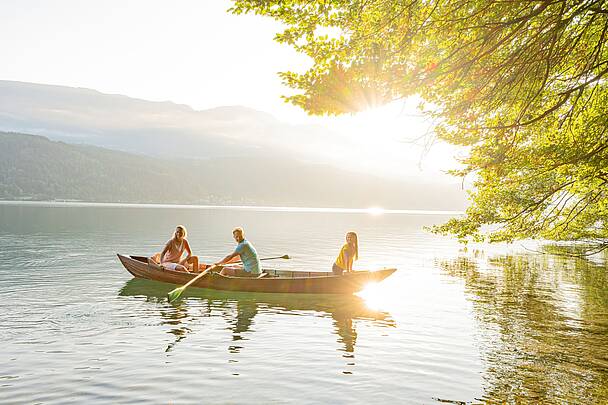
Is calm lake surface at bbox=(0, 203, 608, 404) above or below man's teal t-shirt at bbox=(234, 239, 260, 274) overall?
below

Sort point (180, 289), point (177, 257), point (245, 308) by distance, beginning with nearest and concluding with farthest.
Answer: point (180, 289) → point (245, 308) → point (177, 257)

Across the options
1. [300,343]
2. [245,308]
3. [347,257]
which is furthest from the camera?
[347,257]

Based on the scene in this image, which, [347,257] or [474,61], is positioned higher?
[474,61]

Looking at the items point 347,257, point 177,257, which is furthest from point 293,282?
point 177,257

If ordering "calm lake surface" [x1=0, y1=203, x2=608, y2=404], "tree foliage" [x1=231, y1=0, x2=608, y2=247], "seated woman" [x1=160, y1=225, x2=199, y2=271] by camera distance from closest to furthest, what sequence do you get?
"tree foliage" [x1=231, y1=0, x2=608, y2=247], "calm lake surface" [x1=0, y1=203, x2=608, y2=404], "seated woman" [x1=160, y1=225, x2=199, y2=271]

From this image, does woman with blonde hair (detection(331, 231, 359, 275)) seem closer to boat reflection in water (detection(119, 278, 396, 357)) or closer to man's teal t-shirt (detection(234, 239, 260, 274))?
boat reflection in water (detection(119, 278, 396, 357))

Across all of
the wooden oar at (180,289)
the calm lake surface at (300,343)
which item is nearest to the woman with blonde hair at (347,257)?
the calm lake surface at (300,343)

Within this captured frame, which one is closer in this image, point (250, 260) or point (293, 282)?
point (293, 282)

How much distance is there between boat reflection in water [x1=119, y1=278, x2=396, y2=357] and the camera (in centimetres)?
1555

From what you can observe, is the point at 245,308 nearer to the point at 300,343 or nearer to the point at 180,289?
the point at 180,289

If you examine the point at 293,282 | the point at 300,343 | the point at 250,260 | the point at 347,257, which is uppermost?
the point at 347,257

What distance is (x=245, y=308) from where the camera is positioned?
19.4m

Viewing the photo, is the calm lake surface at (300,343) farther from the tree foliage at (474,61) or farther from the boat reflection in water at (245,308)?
the tree foliage at (474,61)

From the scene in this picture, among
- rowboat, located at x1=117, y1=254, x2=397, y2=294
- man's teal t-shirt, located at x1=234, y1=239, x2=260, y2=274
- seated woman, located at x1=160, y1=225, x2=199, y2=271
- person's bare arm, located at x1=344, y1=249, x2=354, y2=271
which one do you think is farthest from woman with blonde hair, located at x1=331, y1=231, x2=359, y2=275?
seated woman, located at x1=160, y1=225, x2=199, y2=271
